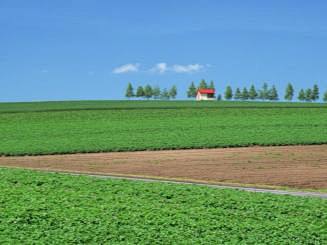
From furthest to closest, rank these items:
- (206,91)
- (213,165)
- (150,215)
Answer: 1. (206,91)
2. (213,165)
3. (150,215)

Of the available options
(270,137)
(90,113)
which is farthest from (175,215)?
(90,113)

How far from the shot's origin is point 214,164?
1292 inches

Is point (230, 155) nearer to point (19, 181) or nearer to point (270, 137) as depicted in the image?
point (270, 137)

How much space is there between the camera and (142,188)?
1877 cm

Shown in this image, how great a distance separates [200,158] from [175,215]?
20078mm

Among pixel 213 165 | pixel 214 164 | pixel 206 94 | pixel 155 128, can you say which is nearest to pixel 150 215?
pixel 213 165

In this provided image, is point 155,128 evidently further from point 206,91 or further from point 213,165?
point 206,91

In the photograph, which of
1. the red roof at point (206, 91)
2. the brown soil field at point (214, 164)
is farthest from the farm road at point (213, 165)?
the red roof at point (206, 91)

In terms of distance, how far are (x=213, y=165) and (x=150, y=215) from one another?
17607mm

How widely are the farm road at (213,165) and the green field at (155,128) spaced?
2178 millimetres

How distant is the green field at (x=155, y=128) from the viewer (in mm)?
40906

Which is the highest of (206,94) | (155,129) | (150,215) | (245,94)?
(206,94)

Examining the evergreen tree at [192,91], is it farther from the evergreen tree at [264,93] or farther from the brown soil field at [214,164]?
the brown soil field at [214,164]

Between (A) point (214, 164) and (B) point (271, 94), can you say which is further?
(B) point (271, 94)
